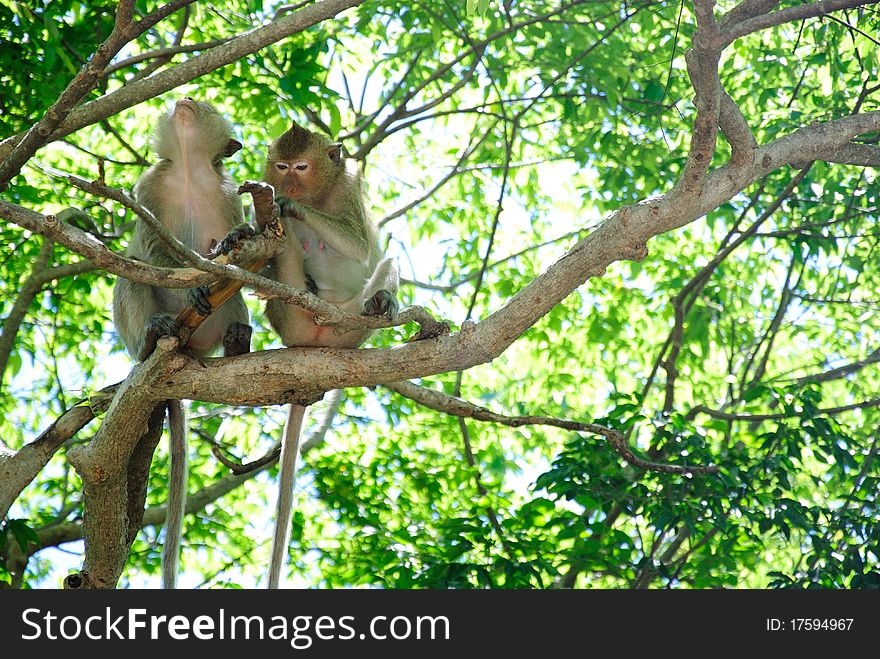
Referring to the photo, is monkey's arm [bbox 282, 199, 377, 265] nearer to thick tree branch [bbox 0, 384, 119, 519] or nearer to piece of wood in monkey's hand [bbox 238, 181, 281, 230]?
piece of wood in monkey's hand [bbox 238, 181, 281, 230]

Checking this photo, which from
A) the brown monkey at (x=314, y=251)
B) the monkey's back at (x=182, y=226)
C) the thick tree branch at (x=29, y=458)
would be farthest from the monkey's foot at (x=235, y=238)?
the thick tree branch at (x=29, y=458)

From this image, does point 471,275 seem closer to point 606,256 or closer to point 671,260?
point 671,260

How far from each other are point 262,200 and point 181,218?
135cm

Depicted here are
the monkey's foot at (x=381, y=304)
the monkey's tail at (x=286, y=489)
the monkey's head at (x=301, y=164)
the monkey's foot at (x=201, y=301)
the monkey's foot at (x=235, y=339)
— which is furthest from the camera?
the monkey's head at (x=301, y=164)

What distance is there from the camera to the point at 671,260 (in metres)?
8.61

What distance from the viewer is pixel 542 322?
26.7ft

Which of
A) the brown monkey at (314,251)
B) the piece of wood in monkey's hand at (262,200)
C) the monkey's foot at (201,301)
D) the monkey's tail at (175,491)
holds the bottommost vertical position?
the monkey's tail at (175,491)

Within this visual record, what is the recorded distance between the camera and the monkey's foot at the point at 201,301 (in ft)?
13.7

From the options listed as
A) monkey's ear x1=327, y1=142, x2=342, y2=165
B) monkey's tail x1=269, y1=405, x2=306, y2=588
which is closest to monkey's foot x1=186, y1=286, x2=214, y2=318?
monkey's tail x1=269, y1=405, x2=306, y2=588

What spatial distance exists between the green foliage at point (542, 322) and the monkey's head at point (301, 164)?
2.40ft

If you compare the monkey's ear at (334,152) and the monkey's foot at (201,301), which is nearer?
the monkey's foot at (201,301)

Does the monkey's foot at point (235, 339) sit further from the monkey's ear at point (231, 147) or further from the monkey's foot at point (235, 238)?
the monkey's ear at point (231, 147)

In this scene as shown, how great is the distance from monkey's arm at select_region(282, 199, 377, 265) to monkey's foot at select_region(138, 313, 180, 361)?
749 millimetres

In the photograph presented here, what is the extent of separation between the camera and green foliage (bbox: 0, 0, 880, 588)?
5.65 meters
